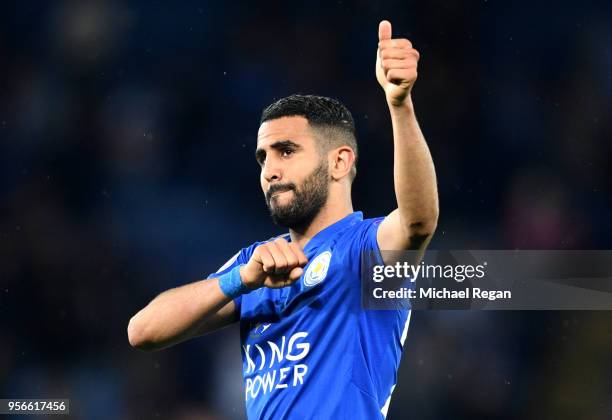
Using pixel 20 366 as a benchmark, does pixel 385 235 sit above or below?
below

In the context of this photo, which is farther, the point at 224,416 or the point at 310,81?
the point at 310,81

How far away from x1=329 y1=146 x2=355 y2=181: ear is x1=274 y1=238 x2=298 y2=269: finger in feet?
2.23

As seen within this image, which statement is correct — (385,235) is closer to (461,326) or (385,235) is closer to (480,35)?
(461,326)

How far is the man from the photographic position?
2.44 m

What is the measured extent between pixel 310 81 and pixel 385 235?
442 centimetres

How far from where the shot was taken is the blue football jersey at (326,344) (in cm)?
265

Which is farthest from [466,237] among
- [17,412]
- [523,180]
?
[17,412]

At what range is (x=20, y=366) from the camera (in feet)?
20.1

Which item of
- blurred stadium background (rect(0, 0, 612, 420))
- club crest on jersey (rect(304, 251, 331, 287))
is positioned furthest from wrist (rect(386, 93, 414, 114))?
blurred stadium background (rect(0, 0, 612, 420))

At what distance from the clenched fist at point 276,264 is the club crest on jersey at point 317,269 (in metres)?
0.28

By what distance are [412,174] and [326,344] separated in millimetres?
638

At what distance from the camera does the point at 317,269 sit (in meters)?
2.82

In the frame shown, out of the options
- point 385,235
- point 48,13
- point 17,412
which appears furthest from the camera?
point 48,13

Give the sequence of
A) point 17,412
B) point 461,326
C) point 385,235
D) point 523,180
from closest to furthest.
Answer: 1. point 385,235
2. point 17,412
3. point 461,326
4. point 523,180
